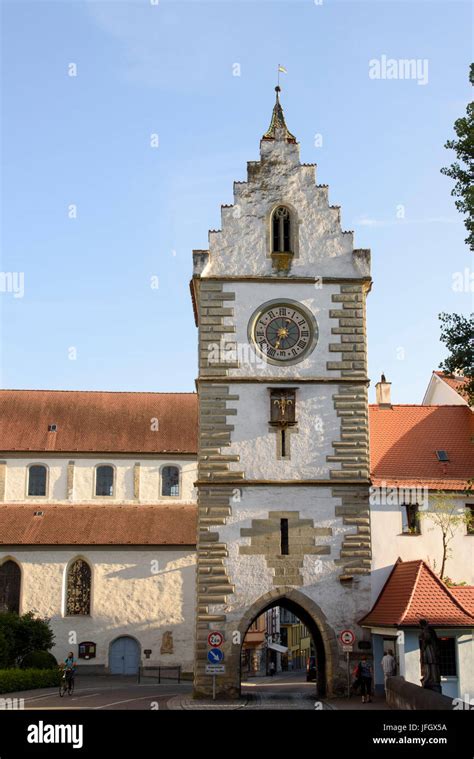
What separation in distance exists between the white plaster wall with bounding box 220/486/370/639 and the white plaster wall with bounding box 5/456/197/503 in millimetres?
22168

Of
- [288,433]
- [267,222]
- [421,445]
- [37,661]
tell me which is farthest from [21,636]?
[267,222]

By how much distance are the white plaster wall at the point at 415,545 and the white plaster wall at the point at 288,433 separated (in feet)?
7.89

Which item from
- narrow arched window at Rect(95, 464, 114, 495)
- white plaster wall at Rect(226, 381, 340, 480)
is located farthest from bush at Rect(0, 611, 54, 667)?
white plaster wall at Rect(226, 381, 340, 480)

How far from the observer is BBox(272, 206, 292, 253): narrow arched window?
2959cm

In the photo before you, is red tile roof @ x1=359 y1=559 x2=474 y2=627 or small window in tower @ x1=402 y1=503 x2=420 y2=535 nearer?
red tile roof @ x1=359 y1=559 x2=474 y2=627

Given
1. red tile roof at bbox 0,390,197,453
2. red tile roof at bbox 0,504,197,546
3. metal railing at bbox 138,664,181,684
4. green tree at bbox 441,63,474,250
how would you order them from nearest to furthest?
green tree at bbox 441,63,474,250, metal railing at bbox 138,664,181,684, red tile roof at bbox 0,504,197,546, red tile roof at bbox 0,390,197,453

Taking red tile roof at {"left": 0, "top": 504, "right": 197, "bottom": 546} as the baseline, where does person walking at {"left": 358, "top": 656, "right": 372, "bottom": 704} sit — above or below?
below

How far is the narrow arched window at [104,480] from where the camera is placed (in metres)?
49.6

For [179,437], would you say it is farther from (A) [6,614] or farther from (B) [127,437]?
(A) [6,614]

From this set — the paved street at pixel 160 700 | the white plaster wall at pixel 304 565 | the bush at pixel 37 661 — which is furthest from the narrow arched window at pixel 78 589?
the white plaster wall at pixel 304 565

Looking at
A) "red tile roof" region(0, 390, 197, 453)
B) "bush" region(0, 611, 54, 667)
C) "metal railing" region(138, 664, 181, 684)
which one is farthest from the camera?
"red tile roof" region(0, 390, 197, 453)

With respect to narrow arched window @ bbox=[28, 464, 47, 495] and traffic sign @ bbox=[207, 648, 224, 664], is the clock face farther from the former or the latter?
narrow arched window @ bbox=[28, 464, 47, 495]
